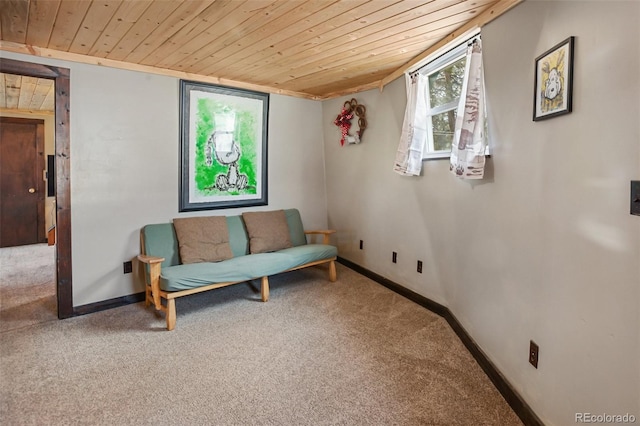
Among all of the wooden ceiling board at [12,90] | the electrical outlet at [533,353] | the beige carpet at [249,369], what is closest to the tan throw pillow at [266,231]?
the beige carpet at [249,369]

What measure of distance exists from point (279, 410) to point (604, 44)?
213 centimetres

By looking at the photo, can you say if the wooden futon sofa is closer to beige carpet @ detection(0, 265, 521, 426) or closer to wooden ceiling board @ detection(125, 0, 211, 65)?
beige carpet @ detection(0, 265, 521, 426)

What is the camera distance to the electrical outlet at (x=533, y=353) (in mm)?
1608

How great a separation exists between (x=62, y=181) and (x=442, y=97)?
10.7ft

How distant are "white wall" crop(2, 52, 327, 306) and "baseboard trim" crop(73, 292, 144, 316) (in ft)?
0.14

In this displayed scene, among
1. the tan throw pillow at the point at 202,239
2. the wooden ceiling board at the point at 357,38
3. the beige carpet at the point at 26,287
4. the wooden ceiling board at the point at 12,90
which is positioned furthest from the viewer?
the wooden ceiling board at the point at 12,90

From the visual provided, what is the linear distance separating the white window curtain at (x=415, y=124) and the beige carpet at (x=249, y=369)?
1303 mm

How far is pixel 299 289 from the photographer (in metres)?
3.57

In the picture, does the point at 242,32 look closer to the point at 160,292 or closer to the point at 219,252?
the point at 219,252

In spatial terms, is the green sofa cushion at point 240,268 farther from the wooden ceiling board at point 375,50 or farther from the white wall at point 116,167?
the wooden ceiling board at point 375,50

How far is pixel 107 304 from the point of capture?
3082mm

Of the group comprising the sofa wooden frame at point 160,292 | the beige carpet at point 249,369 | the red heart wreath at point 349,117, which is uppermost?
the red heart wreath at point 349,117

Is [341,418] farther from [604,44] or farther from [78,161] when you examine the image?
[78,161]

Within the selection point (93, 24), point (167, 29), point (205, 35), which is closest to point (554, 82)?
point (205, 35)
